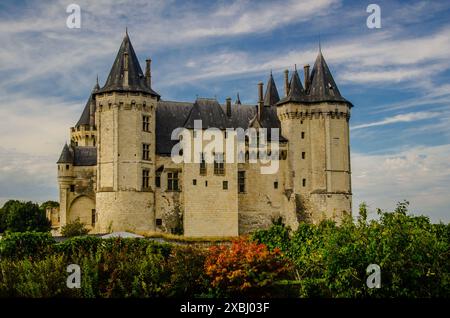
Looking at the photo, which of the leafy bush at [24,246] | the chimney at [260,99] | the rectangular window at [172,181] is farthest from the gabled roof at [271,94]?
the leafy bush at [24,246]

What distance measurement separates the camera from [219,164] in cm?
5628

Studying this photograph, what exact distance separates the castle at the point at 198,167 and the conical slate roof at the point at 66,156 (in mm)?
87

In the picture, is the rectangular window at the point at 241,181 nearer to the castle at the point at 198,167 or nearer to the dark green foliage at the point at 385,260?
the castle at the point at 198,167

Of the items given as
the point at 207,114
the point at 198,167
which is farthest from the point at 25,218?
the point at 207,114

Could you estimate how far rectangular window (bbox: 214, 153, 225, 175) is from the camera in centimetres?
5616

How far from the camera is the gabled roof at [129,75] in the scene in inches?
2126

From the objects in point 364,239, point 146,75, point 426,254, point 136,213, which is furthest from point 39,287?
point 146,75

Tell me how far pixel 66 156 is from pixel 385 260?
132ft

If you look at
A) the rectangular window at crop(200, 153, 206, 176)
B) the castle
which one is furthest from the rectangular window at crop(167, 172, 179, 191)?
the rectangular window at crop(200, 153, 206, 176)

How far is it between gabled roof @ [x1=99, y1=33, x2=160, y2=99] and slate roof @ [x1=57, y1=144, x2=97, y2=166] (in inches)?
331
